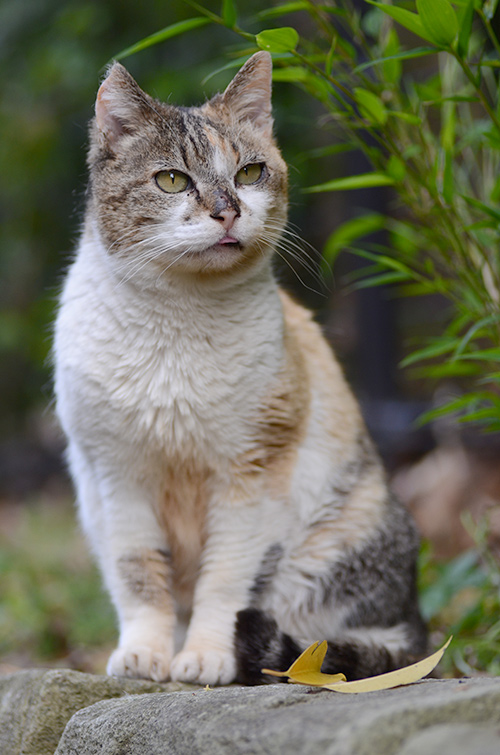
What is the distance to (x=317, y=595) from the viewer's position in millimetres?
2236

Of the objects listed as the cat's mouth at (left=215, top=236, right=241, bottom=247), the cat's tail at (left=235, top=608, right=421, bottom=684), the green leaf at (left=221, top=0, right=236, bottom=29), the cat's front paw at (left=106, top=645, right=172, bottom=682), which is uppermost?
the green leaf at (left=221, top=0, right=236, bottom=29)

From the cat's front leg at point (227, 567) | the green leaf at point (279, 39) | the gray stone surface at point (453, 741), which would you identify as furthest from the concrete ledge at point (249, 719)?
the green leaf at point (279, 39)

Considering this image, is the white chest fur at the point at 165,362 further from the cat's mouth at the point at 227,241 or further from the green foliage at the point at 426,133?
the green foliage at the point at 426,133

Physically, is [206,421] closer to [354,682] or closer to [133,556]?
[133,556]

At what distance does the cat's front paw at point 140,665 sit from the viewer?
6.63 ft

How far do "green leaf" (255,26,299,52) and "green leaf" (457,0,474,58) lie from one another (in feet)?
1.33

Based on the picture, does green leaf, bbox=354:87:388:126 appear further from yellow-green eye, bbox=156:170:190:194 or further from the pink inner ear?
the pink inner ear

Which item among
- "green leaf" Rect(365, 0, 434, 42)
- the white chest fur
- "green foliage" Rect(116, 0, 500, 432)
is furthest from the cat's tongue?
"green leaf" Rect(365, 0, 434, 42)

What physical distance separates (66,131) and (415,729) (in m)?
5.29

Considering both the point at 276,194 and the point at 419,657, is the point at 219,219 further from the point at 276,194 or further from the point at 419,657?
the point at 419,657

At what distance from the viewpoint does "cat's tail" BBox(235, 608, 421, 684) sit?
1914 millimetres

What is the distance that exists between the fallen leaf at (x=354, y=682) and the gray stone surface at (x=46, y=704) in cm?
52

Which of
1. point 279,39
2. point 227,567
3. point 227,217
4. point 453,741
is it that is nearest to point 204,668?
point 227,567

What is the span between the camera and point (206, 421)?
2.11 m
